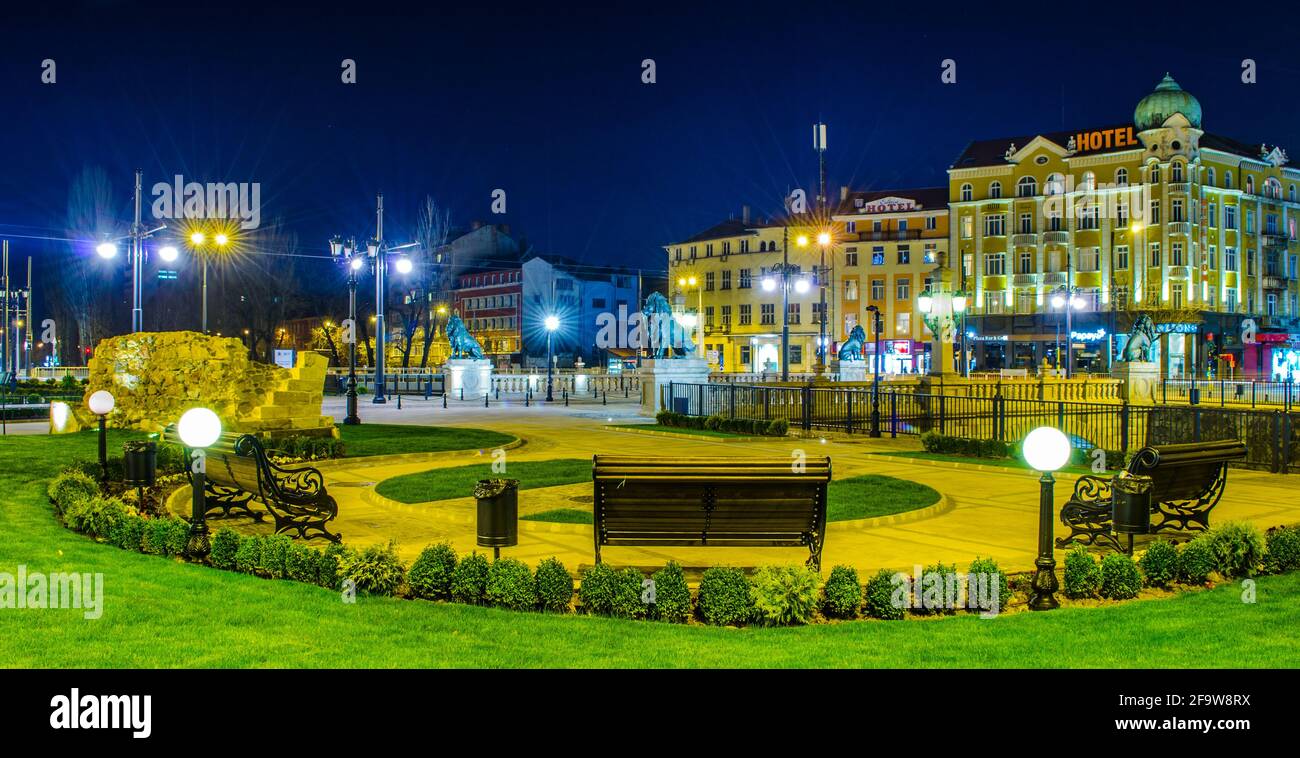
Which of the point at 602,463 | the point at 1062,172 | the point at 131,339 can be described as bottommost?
the point at 602,463

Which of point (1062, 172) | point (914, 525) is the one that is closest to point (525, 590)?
point (914, 525)

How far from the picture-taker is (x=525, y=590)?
25.6ft

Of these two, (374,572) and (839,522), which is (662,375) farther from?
(374,572)

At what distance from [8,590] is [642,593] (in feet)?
15.9

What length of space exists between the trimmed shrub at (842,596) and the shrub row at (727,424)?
688 inches

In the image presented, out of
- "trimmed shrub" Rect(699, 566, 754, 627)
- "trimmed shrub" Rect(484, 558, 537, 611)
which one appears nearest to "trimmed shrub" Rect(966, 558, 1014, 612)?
"trimmed shrub" Rect(699, 566, 754, 627)

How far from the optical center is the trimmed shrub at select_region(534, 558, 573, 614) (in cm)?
775

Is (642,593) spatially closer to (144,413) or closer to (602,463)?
(602,463)

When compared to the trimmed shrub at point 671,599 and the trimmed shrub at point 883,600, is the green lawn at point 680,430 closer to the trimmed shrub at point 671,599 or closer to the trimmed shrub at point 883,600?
the trimmed shrub at point 883,600

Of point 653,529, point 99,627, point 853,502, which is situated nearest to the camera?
point 99,627

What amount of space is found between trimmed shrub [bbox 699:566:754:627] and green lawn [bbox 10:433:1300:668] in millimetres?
193

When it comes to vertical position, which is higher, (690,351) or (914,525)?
(690,351)

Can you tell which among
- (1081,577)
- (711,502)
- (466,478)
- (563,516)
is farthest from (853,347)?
(711,502)

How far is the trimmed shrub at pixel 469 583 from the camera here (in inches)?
314
